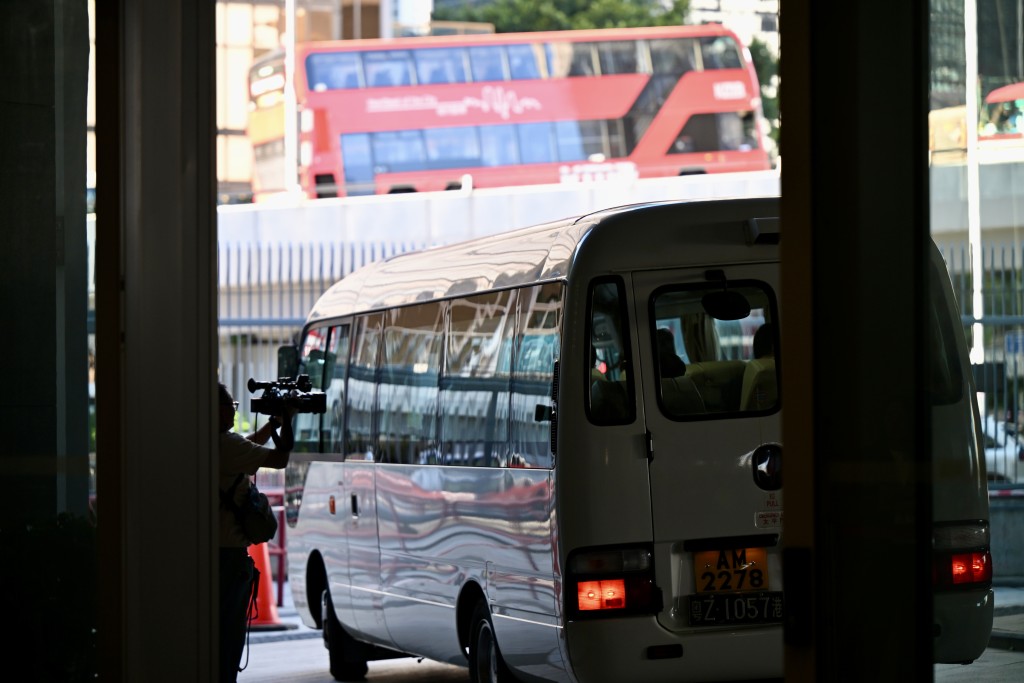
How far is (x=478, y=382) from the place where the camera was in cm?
890

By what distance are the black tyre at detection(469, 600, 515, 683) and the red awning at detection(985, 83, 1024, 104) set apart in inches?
236

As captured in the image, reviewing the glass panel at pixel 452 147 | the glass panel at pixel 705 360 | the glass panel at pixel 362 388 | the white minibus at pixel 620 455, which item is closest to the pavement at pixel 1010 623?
the white minibus at pixel 620 455

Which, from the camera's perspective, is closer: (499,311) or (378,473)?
(499,311)

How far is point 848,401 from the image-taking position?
3.04m

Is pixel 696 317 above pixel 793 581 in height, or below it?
above

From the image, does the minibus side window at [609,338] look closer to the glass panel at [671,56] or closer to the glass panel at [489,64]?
the glass panel at [489,64]

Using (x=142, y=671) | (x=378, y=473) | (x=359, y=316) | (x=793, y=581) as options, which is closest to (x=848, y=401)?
(x=793, y=581)

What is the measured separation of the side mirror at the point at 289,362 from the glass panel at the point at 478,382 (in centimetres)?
294

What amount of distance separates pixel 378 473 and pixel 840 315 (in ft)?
24.0

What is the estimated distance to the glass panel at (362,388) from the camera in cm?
1056

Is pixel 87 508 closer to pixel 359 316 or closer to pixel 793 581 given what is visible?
pixel 793 581

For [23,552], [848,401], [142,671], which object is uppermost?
[848,401]

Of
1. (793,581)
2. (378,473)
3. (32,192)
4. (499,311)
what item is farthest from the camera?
(378,473)

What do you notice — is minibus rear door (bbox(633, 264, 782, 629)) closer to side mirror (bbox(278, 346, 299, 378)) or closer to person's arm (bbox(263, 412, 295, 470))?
person's arm (bbox(263, 412, 295, 470))
